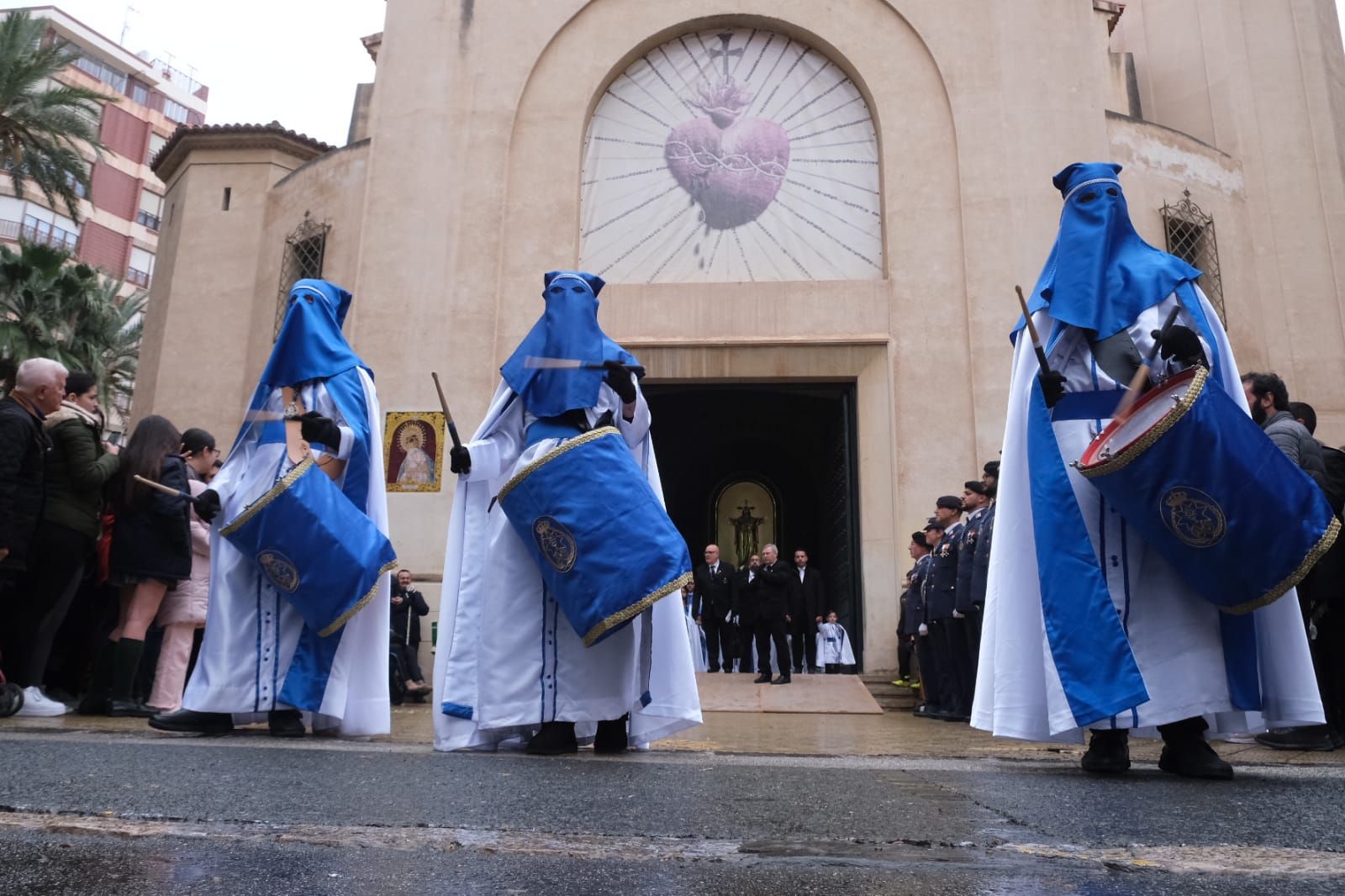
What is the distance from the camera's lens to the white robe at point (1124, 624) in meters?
3.54

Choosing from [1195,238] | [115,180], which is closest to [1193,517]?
[1195,238]

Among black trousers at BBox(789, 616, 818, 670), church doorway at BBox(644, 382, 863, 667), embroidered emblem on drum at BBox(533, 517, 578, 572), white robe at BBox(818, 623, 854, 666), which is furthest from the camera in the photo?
church doorway at BBox(644, 382, 863, 667)

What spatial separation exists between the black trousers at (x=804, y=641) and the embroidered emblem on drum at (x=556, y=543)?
9.01 meters

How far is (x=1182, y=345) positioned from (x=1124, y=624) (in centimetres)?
94

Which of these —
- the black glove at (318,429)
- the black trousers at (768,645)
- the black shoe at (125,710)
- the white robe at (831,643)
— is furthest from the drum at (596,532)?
the white robe at (831,643)

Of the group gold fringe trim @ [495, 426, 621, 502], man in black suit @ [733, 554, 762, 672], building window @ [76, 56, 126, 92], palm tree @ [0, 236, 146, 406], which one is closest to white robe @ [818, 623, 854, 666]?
man in black suit @ [733, 554, 762, 672]

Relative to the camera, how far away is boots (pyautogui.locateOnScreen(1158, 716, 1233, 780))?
3.28m

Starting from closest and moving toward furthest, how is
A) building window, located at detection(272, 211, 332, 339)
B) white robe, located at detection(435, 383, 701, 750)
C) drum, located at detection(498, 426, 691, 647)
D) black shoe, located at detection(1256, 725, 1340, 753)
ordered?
1. drum, located at detection(498, 426, 691, 647)
2. white robe, located at detection(435, 383, 701, 750)
3. black shoe, located at detection(1256, 725, 1340, 753)
4. building window, located at detection(272, 211, 332, 339)

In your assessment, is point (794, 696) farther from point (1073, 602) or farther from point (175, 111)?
point (175, 111)

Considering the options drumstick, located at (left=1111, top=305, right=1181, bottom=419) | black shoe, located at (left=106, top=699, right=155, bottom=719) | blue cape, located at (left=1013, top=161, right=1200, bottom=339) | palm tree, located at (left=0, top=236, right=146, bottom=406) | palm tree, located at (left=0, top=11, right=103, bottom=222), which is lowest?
black shoe, located at (left=106, top=699, right=155, bottom=719)

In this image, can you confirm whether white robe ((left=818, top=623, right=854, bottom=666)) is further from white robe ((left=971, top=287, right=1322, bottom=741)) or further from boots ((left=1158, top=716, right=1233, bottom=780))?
boots ((left=1158, top=716, right=1233, bottom=780))

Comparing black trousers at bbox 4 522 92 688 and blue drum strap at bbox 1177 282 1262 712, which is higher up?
black trousers at bbox 4 522 92 688

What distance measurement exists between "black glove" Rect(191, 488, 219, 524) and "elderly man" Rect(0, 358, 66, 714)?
1418 mm

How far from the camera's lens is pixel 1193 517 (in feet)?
10.8
